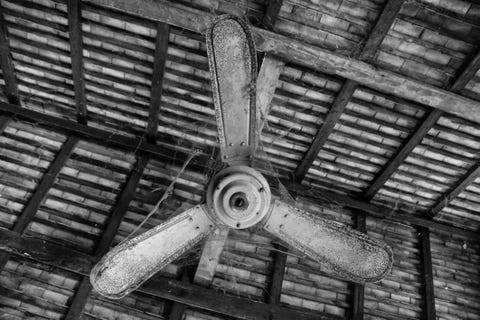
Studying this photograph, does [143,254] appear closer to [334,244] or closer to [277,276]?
[334,244]

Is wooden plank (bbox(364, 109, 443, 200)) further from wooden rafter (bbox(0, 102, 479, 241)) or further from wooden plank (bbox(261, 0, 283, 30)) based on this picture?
wooden plank (bbox(261, 0, 283, 30))

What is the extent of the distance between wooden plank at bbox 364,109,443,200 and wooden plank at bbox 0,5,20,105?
4.08 metres

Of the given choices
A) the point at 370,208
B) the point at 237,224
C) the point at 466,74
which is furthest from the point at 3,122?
the point at 466,74

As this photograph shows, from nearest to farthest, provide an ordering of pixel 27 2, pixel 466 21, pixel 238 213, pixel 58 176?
pixel 238 213 < pixel 466 21 < pixel 27 2 < pixel 58 176

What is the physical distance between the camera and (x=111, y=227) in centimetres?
413

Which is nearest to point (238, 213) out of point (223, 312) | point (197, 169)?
point (223, 312)

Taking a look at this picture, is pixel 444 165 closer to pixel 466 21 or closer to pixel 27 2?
pixel 466 21

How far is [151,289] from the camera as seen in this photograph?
387 cm

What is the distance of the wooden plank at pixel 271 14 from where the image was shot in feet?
10.8

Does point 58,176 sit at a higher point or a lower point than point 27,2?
lower

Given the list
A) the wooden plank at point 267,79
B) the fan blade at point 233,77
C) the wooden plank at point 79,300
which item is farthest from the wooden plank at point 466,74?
the wooden plank at point 79,300

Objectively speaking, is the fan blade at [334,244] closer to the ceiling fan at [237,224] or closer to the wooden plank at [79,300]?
the ceiling fan at [237,224]

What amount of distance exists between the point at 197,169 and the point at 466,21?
2.95 m

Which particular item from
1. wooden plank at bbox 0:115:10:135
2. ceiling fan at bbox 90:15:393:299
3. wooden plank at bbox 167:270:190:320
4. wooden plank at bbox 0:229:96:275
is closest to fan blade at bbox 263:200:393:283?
ceiling fan at bbox 90:15:393:299
